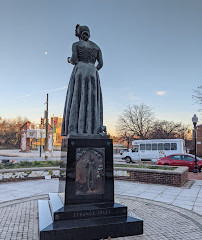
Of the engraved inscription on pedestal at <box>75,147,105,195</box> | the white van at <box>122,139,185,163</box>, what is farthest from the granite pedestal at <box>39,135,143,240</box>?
the white van at <box>122,139,185,163</box>

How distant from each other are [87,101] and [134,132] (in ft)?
140

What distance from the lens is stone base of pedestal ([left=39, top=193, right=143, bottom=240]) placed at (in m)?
4.13

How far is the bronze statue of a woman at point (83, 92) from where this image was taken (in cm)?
536

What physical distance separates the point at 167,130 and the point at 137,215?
50965 mm

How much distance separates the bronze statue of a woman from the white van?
57.6ft

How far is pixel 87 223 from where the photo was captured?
4344 millimetres

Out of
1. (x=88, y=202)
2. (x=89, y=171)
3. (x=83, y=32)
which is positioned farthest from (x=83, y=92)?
(x=88, y=202)

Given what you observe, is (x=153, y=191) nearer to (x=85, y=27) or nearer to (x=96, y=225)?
(x=96, y=225)

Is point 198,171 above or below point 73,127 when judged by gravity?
below

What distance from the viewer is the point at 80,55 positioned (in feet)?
18.4

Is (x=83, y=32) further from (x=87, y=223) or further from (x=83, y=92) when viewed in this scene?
(x=87, y=223)

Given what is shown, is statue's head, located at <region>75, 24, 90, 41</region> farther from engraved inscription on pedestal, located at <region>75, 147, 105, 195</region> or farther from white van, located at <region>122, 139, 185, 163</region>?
white van, located at <region>122, 139, 185, 163</region>

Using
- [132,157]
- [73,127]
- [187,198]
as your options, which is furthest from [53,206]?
[132,157]

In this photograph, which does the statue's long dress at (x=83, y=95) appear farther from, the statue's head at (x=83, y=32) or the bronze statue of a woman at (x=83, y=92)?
the statue's head at (x=83, y=32)
